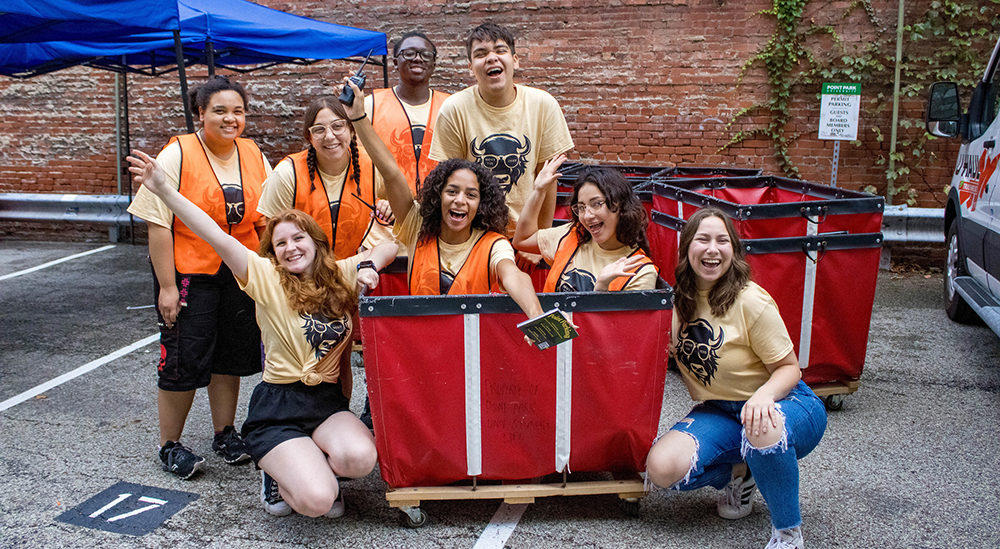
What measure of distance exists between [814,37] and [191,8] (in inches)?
234

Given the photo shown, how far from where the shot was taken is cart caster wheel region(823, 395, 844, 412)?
4.08m

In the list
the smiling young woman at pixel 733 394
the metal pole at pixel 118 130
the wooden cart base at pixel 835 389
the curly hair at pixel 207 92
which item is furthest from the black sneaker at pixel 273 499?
the metal pole at pixel 118 130

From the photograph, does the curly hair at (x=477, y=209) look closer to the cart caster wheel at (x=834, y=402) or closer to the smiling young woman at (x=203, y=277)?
the smiling young woman at (x=203, y=277)

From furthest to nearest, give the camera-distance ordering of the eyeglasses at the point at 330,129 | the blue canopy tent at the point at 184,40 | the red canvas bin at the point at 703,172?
the red canvas bin at the point at 703,172, the blue canopy tent at the point at 184,40, the eyeglasses at the point at 330,129

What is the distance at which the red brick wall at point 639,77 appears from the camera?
7.57 metres

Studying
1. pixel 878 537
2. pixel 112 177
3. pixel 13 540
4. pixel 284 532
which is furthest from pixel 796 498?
pixel 112 177

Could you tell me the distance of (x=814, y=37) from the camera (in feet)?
24.5

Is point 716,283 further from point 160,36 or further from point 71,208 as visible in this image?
point 71,208

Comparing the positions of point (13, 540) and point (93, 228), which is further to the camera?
point (93, 228)

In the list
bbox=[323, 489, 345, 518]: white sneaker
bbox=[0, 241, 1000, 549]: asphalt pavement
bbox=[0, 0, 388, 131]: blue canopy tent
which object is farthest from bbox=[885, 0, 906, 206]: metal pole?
bbox=[323, 489, 345, 518]: white sneaker

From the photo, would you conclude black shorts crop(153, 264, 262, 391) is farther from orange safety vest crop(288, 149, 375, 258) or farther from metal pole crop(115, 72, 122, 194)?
metal pole crop(115, 72, 122, 194)

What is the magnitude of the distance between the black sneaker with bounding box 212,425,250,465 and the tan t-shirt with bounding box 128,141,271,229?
3.52 ft

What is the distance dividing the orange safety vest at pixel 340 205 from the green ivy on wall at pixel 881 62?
5.33 metres

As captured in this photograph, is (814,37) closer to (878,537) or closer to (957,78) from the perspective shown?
(957,78)
